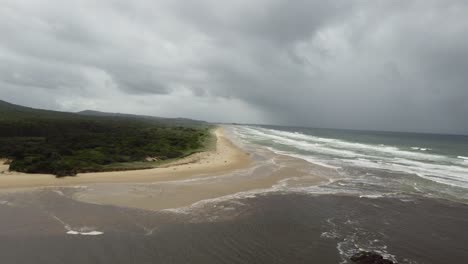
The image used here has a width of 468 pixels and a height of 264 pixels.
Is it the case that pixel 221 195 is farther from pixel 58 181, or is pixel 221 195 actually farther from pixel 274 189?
pixel 58 181

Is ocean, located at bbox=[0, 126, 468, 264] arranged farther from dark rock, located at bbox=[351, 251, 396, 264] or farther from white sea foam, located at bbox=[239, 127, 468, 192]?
Answer: white sea foam, located at bbox=[239, 127, 468, 192]

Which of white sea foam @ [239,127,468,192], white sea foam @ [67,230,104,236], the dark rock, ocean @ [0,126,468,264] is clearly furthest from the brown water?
white sea foam @ [239,127,468,192]

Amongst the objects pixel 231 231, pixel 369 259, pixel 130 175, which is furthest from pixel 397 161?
pixel 231 231

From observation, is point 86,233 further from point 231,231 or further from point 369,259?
point 369,259

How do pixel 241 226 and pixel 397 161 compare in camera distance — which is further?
pixel 397 161

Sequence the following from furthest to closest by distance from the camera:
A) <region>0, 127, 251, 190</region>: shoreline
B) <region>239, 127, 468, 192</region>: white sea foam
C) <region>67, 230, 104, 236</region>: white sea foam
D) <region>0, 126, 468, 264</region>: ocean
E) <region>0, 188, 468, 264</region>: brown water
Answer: <region>239, 127, 468, 192</region>: white sea foam
<region>0, 127, 251, 190</region>: shoreline
<region>67, 230, 104, 236</region>: white sea foam
<region>0, 126, 468, 264</region>: ocean
<region>0, 188, 468, 264</region>: brown water

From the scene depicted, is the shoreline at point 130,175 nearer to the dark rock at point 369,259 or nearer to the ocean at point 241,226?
the ocean at point 241,226

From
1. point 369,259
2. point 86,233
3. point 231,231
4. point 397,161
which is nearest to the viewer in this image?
point 369,259

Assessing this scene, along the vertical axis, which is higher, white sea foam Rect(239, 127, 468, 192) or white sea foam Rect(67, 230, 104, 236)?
white sea foam Rect(239, 127, 468, 192)

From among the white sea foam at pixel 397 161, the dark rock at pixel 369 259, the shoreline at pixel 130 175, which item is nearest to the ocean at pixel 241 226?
the dark rock at pixel 369 259
